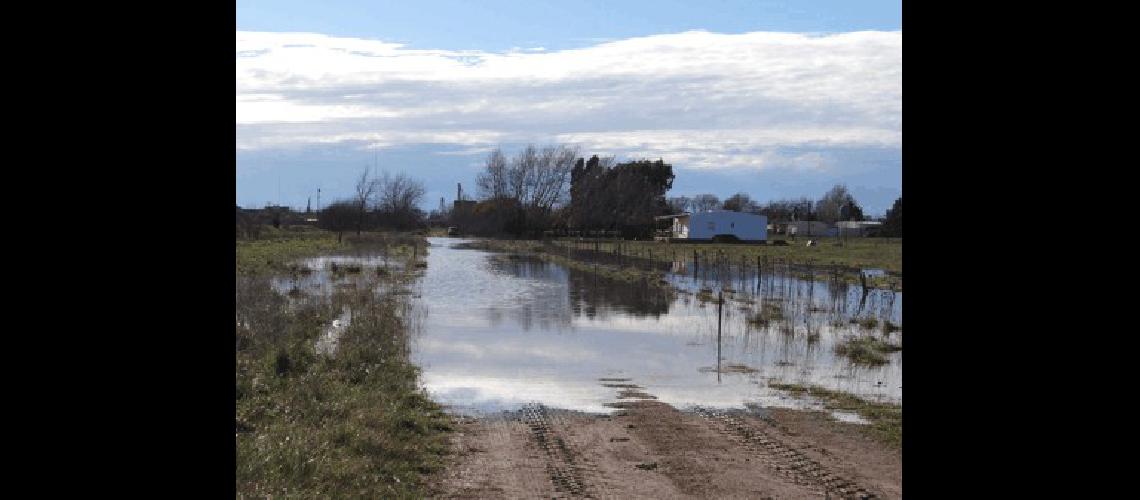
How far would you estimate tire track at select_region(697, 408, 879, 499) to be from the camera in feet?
29.7

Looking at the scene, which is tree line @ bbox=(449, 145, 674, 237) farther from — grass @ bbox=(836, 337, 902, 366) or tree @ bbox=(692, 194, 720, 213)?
grass @ bbox=(836, 337, 902, 366)

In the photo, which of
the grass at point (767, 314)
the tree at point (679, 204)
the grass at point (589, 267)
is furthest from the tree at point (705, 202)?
the grass at point (767, 314)

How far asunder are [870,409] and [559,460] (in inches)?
185

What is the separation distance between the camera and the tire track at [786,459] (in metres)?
9.05

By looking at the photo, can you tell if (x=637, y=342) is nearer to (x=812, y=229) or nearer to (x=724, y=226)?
(x=724, y=226)

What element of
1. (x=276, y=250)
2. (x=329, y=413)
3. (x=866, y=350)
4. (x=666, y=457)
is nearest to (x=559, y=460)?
(x=666, y=457)

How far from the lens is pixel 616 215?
82.2 meters

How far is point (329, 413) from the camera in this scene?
37.2 ft

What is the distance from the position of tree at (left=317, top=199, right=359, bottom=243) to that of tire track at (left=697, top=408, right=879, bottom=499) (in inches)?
2637
